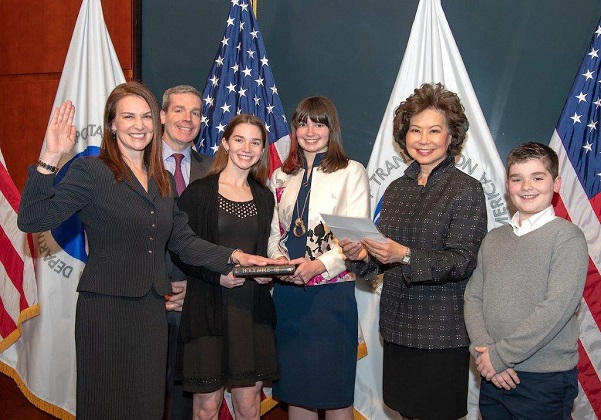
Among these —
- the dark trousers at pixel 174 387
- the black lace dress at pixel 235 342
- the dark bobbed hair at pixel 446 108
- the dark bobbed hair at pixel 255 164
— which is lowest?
the dark trousers at pixel 174 387

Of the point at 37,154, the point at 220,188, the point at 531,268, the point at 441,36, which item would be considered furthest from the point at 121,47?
the point at 531,268

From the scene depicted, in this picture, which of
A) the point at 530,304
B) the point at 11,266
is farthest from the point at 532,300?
the point at 11,266

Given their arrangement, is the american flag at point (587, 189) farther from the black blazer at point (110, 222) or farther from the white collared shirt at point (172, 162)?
the black blazer at point (110, 222)

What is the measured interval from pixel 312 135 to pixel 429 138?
62 cm

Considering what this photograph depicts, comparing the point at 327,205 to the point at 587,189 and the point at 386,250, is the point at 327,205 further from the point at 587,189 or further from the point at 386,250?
the point at 587,189

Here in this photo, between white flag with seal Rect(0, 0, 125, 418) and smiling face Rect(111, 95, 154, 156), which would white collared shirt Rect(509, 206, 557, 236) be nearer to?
smiling face Rect(111, 95, 154, 156)

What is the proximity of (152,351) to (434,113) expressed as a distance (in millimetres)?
1503

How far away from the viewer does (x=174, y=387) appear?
10.2 feet

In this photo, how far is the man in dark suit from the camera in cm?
302

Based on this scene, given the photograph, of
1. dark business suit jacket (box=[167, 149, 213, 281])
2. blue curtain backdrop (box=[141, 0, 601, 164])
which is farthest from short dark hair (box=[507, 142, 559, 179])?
dark business suit jacket (box=[167, 149, 213, 281])

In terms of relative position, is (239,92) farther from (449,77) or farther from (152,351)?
(152,351)

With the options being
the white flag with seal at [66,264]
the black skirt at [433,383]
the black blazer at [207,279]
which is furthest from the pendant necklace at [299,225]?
the white flag with seal at [66,264]

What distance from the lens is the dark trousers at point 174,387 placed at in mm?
3010

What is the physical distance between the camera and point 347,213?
→ 286 cm
